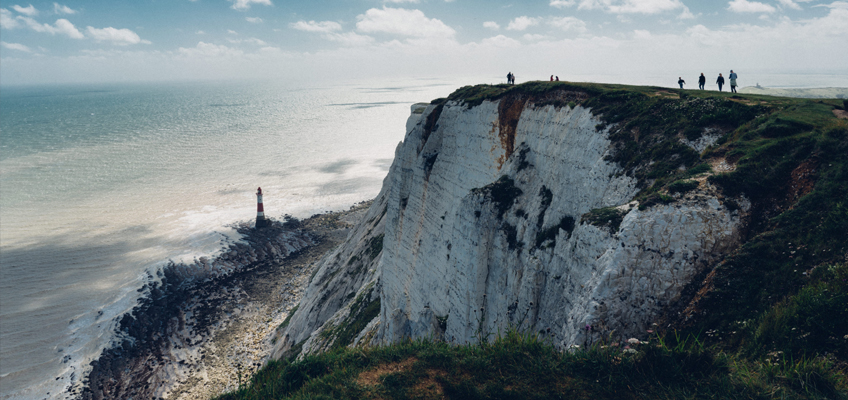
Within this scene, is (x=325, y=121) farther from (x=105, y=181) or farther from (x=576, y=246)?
(x=576, y=246)

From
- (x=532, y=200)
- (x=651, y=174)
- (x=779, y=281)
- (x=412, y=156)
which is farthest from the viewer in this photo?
(x=412, y=156)

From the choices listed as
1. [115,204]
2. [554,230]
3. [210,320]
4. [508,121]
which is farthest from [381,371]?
[115,204]

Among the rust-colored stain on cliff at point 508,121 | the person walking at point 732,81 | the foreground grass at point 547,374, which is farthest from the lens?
the person walking at point 732,81

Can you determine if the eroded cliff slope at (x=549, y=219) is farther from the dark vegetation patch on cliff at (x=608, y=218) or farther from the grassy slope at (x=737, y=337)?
the grassy slope at (x=737, y=337)

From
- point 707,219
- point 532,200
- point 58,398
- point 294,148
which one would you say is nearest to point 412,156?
point 532,200

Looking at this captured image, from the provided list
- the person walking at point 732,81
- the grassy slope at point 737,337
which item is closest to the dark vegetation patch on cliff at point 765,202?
the grassy slope at point 737,337
